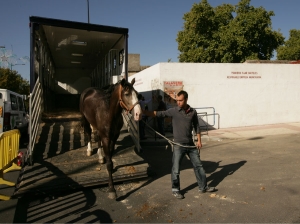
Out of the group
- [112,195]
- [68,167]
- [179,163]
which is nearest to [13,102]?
[68,167]

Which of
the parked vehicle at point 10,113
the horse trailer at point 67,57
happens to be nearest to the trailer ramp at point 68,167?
the horse trailer at point 67,57

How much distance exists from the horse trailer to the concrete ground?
5.37 feet

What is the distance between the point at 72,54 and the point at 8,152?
8715mm

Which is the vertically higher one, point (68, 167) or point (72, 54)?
point (72, 54)

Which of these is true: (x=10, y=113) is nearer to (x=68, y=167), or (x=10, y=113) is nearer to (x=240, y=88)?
(x=68, y=167)

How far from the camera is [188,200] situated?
14.1ft

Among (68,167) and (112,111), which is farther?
(68,167)

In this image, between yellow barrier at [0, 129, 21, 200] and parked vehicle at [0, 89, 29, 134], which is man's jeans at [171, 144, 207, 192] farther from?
parked vehicle at [0, 89, 29, 134]

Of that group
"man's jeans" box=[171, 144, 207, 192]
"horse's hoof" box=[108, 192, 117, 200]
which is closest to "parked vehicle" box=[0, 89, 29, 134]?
"horse's hoof" box=[108, 192, 117, 200]

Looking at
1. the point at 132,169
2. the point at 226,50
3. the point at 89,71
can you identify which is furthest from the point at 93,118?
the point at 226,50

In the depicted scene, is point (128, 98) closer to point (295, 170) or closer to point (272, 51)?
point (295, 170)

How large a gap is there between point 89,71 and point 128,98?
1475 centimetres

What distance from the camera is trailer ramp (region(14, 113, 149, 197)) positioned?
4.48 m

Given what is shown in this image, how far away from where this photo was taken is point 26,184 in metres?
4.39
